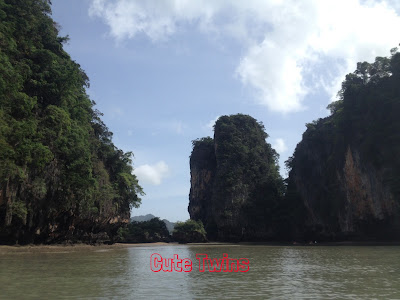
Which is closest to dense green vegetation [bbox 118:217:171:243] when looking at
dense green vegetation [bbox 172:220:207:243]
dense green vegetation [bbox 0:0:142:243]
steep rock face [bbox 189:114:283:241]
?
dense green vegetation [bbox 172:220:207:243]

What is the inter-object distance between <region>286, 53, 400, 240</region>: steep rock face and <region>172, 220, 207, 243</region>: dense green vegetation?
1771 centimetres

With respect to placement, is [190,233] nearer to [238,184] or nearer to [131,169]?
[238,184]

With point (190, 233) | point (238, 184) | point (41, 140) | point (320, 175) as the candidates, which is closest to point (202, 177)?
point (238, 184)

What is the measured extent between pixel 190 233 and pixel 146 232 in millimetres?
8073

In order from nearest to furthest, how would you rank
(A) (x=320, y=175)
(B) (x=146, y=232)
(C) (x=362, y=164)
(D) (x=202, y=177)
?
(C) (x=362, y=164) < (A) (x=320, y=175) < (B) (x=146, y=232) < (D) (x=202, y=177)

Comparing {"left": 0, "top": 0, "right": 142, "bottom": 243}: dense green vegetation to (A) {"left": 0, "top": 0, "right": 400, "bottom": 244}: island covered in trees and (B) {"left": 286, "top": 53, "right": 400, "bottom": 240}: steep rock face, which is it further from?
(B) {"left": 286, "top": 53, "right": 400, "bottom": 240}: steep rock face

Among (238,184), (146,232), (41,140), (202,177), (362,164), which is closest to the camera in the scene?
(41,140)

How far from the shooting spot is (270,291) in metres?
7.55

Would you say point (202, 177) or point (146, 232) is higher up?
point (202, 177)

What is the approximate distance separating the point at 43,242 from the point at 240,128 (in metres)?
45.1

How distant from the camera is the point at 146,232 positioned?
57094 mm

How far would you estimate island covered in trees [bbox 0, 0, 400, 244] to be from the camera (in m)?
22.4

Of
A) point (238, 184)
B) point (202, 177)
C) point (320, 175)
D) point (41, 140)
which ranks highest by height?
point (202, 177)

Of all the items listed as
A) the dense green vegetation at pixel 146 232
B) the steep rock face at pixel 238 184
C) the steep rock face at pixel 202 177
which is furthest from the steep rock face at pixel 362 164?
the steep rock face at pixel 202 177
